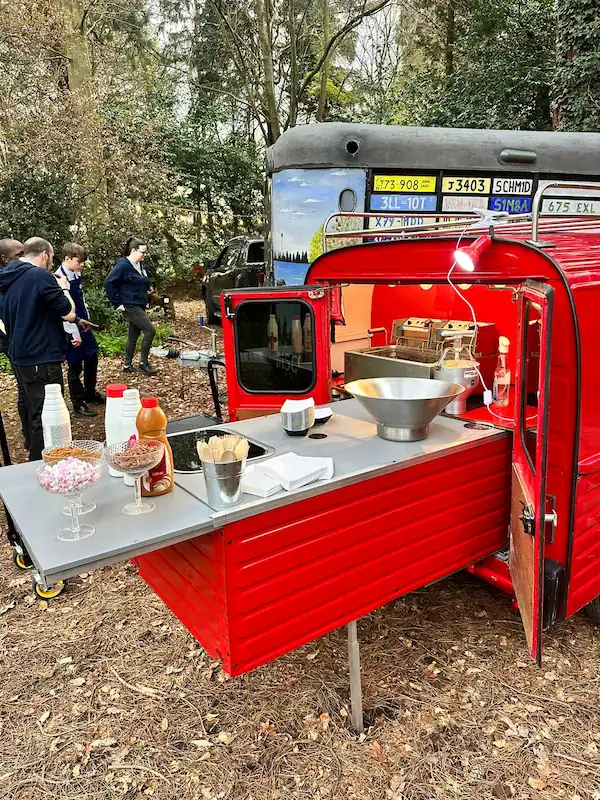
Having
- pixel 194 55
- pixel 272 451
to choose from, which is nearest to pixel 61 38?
pixel 194 55

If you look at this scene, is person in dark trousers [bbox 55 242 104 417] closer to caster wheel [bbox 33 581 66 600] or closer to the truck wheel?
caster wheel [bbox 33 581 66 600]

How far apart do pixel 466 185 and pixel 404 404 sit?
240 inches

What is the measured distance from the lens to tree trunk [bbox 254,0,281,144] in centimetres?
1506

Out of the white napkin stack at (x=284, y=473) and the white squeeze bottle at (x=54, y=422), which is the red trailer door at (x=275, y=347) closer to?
the white napkin stack at (x=284, y=473)

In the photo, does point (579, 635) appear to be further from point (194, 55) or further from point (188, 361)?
point (194, 55)

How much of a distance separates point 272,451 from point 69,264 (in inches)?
200

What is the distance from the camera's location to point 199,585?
2.52 m

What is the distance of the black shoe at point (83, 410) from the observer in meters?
7.52

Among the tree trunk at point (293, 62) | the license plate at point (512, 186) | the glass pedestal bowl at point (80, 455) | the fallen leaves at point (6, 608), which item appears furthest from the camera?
the tree trunk at point (293, 62)

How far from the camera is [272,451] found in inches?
116

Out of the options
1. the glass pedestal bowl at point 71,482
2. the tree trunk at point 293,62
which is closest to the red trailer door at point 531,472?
the glass pedestal bowl at point 71,482

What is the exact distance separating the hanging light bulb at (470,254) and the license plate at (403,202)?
4970 millimetres

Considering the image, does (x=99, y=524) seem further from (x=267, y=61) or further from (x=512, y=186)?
(x=267, y=61)

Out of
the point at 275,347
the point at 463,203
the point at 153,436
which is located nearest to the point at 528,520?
the point at 153,436
